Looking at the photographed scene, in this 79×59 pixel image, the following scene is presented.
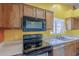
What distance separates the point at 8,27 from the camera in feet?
4.17

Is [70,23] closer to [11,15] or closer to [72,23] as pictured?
[72,23]

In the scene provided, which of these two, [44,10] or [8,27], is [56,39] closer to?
[44,10]

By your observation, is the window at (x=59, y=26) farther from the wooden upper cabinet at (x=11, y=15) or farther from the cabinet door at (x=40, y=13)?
the wooden upper cabinet at (x=11, y=15)

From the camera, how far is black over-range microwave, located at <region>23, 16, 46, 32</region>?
1259 millimetres

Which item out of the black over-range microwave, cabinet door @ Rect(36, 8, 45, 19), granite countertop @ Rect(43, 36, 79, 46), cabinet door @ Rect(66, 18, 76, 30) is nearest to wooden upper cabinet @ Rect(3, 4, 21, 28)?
the black over-range microwave

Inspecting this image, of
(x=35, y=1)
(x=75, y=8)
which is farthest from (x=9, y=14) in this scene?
(x=75, y=8)

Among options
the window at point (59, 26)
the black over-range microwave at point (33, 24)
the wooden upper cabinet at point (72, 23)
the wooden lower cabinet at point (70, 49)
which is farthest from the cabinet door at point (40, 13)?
the wooden lower cabinet at point (70, 49)

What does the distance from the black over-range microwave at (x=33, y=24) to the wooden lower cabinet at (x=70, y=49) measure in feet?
0.94

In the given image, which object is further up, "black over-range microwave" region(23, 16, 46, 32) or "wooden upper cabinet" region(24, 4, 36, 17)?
"wooden upper cabinet" region(24, 4, 36, 17)

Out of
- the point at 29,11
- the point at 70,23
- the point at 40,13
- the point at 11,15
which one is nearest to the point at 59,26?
the point at 70,23

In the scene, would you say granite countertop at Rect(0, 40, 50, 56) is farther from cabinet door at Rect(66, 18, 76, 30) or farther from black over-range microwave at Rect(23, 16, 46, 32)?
cabinet door at Rect(66, 18, 76, 30)

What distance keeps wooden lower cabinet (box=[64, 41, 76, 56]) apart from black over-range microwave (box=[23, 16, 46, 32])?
29 centimetres

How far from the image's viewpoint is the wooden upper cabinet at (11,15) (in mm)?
1226

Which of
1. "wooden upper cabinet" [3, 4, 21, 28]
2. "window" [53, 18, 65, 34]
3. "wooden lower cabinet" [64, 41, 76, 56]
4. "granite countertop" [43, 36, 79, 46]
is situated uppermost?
"wooden upper cabinet" [3, 4, 21, 28]
